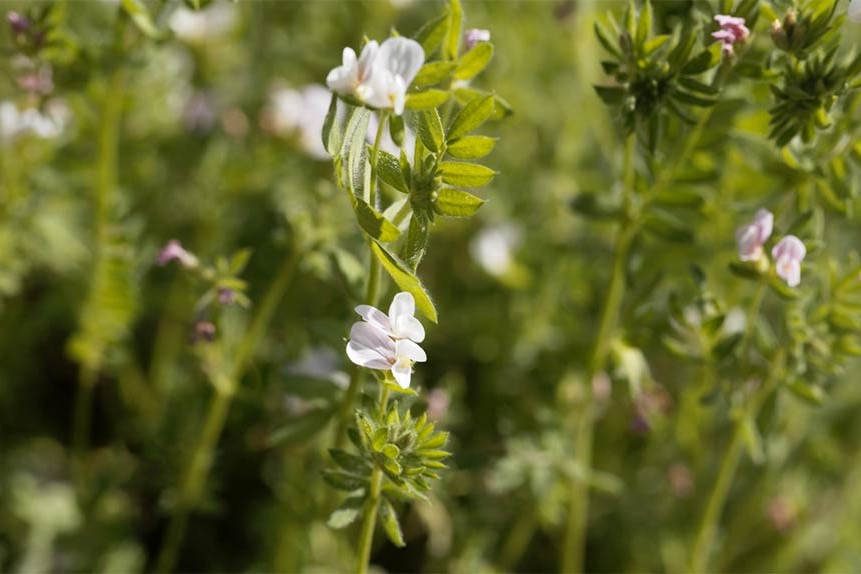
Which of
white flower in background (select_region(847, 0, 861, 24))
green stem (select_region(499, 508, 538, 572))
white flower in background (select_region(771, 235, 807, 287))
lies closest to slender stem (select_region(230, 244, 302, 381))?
green stem (select_region(499, 508, 538, 572))

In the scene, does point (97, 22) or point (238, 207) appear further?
point (97, 22)

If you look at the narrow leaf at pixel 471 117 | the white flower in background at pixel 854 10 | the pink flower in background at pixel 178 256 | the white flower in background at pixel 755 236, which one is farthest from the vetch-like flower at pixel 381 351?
the white flower in background at pixel 854 10

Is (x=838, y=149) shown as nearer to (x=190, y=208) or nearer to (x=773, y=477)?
(x=773, y=477)

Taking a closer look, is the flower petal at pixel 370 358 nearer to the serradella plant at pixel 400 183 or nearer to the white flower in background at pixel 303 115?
the serradella plant at pixel 400 183

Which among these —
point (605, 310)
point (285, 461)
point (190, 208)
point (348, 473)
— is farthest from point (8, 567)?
point (605, 310)

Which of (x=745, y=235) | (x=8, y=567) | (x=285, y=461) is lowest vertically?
(x=8, y=567)

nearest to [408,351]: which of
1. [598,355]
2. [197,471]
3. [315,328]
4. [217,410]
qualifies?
[315,328]

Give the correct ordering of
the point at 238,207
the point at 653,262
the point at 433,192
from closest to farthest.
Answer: the point at 433,192, the point at 653,262, the point at 238,207

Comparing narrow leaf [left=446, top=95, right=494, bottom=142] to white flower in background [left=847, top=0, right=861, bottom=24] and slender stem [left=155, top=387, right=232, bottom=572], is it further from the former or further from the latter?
slender stem [left=155, top=387, right=232, bottom=572]
